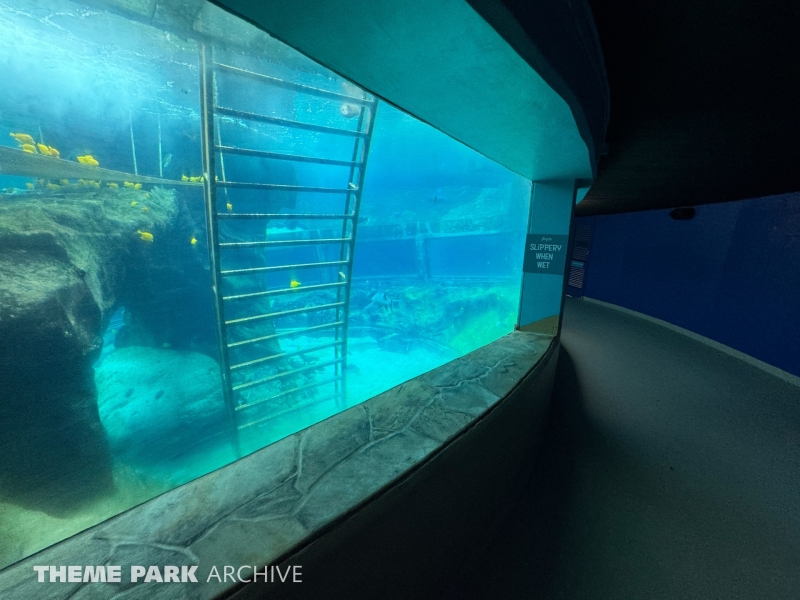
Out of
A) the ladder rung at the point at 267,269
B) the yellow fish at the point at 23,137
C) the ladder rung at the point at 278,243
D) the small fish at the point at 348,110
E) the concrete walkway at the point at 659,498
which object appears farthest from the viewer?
the small fish at the point at 348,110

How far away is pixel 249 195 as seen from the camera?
18.7m

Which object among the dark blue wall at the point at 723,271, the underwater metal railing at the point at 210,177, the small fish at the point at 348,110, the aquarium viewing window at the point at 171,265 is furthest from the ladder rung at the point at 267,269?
the small fish at the point at 348,110

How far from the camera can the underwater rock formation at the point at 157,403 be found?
781cm

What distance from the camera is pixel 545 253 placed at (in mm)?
4082

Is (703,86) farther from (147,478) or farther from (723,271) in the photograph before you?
(147,478)

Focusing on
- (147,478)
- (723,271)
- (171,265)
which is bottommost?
(147,478)

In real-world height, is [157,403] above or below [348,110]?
below

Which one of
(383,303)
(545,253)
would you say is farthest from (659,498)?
(383,303)

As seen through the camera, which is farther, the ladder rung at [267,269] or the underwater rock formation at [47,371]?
the underwater rock formation at [47,371]

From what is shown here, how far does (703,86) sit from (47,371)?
9.93 meters

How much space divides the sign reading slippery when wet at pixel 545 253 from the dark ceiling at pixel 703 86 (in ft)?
4.13

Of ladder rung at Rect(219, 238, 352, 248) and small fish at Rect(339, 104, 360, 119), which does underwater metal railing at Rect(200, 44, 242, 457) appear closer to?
ladder rung at Rect(219, 238, 352, 248)

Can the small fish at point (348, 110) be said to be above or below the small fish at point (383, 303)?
above

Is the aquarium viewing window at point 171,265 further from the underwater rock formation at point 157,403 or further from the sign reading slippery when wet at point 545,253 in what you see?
the sign reading slippery when wet at point 545,253
